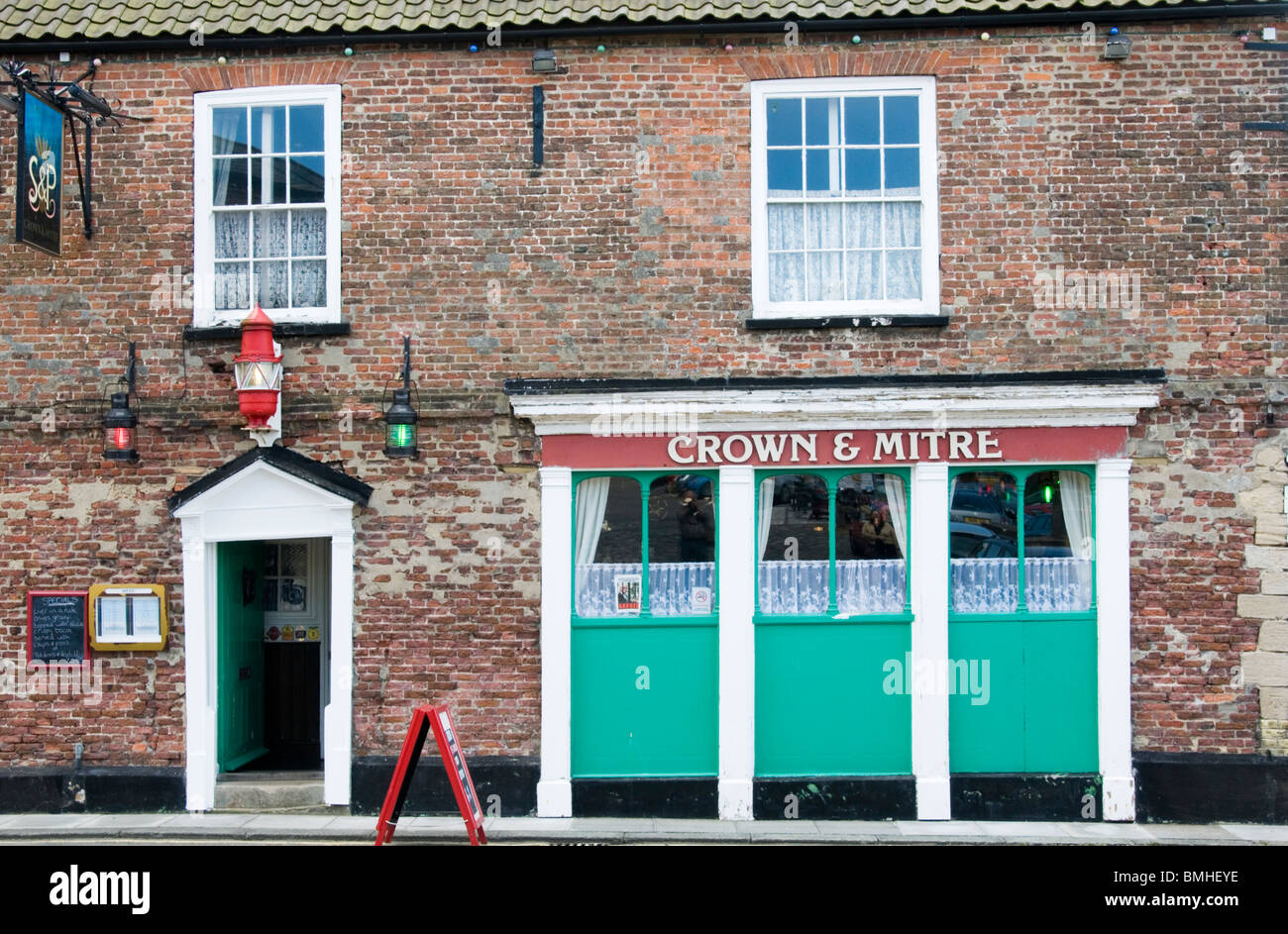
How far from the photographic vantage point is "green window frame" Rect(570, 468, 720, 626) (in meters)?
9.45

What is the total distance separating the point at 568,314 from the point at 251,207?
9.50 ft

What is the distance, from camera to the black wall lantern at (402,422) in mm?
9359

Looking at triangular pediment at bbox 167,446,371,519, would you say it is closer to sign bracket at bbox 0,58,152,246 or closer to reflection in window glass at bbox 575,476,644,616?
reflection in window glass at bbox 575,476,644,616

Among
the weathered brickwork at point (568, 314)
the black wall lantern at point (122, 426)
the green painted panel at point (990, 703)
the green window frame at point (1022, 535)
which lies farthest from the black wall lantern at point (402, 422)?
the green painted panel at point (990, 703)

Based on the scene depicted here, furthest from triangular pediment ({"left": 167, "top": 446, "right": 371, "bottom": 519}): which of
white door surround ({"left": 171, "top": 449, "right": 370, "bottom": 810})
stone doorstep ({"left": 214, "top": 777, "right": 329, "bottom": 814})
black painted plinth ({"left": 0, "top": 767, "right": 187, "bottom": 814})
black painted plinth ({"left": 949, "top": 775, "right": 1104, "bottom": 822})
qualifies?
black painted plinth ({"left": 949, "top": 775, "right": 1104, "bottom": 822})

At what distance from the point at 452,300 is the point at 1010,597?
5291 millimetres

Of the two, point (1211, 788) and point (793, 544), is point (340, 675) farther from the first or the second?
point (1211, 788)

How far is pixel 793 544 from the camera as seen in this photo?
9.53 m

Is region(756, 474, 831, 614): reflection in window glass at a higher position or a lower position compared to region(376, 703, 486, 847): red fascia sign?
higher

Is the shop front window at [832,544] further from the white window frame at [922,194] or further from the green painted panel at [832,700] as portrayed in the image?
the white window frame at [922,194]

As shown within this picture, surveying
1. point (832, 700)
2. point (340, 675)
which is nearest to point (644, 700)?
point (832, 700)

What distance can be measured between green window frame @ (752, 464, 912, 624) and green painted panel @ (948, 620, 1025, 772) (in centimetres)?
54

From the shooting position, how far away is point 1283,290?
9297 mm

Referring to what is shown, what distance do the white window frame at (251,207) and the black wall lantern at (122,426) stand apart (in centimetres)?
80
